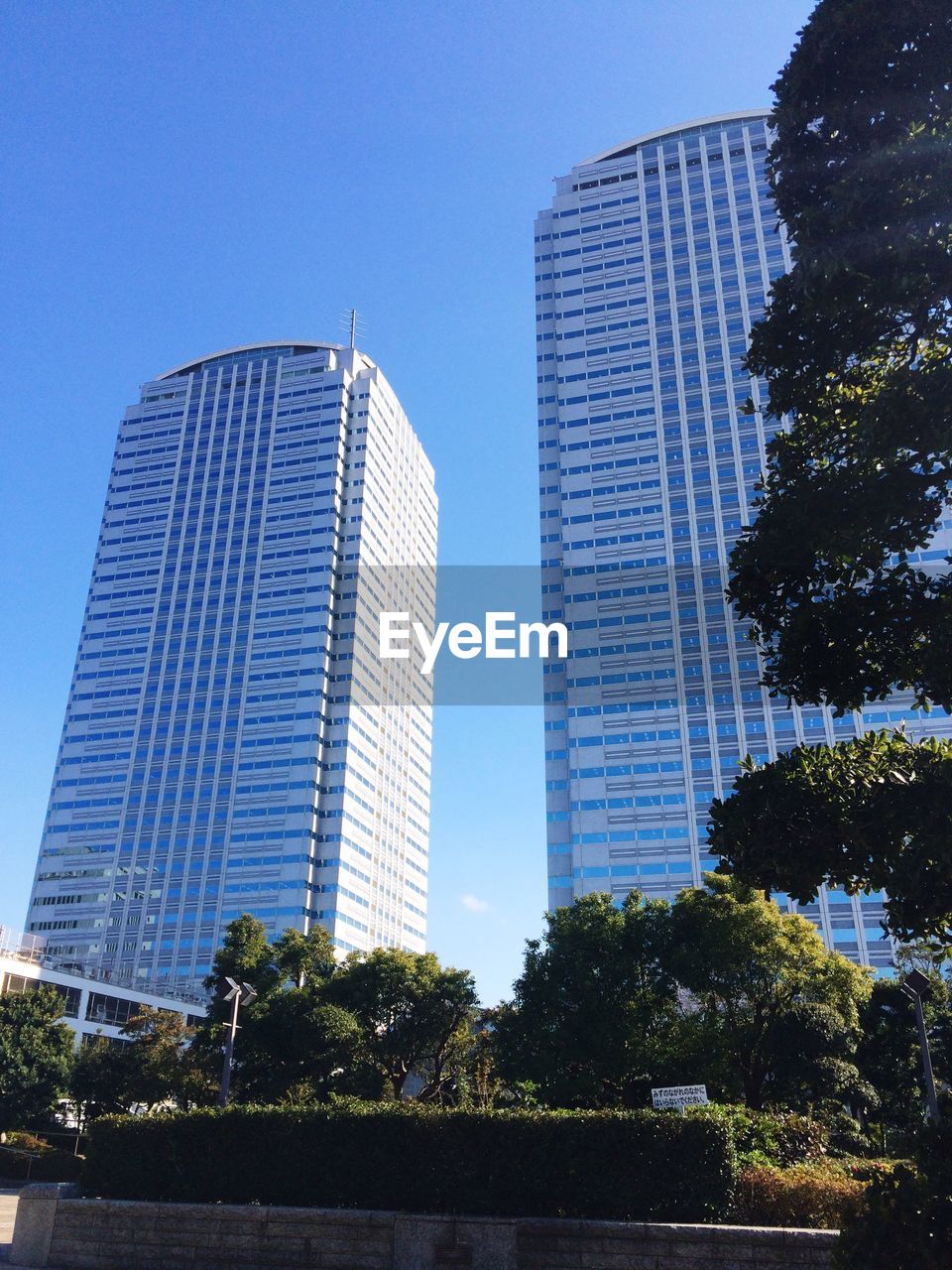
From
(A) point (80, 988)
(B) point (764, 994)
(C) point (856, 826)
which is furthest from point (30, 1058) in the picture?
(C) point (856, 826)

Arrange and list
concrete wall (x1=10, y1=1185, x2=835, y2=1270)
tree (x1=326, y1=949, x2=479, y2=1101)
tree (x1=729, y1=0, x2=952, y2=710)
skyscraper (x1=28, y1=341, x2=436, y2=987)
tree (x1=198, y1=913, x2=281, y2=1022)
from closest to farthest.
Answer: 1. tree (x1=729, y1=0, x2=952, y2=710)
2. concrete wall (x1=10, y1=1185, x2=835, y2=1270)
3. tree (x1=326, y1=949, x2=479, y2=1101)
4. tree (x1=198, y1=913, x2=281, y2=1022)
5. skyscraper (x1=28, y1=341, x2=436, y2=987)

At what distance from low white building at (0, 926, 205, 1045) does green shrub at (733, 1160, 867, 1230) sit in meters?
56.4

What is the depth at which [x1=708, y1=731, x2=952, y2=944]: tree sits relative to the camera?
9.45 metres

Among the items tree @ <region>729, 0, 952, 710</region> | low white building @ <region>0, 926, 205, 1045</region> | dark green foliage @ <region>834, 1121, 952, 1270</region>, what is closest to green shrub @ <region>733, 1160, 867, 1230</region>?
dark green foliage @ <region>834, 1121, 952, 1270</region>

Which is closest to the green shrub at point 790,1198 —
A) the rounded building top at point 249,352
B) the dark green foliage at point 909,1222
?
the dark green foliage at point 909,1222

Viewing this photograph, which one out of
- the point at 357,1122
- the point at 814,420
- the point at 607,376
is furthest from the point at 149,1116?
the point at 607,376

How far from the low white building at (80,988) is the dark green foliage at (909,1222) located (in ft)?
201

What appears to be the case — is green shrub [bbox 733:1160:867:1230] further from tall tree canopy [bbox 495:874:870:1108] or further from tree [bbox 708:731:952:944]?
tall tree canopy [bbox 495:874:870:1108]

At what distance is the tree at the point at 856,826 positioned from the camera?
31.0 ft

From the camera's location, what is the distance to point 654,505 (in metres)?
92.3

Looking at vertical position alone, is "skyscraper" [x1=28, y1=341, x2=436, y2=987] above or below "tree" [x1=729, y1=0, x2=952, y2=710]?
above

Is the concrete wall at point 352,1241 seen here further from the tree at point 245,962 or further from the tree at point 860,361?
the tree at point 245,962

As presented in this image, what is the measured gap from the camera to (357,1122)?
1642 centimetres

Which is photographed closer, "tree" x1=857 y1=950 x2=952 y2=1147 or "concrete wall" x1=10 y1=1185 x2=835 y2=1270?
"concrete wall" x1=10 y1=1185 x2=835 y2=1270
